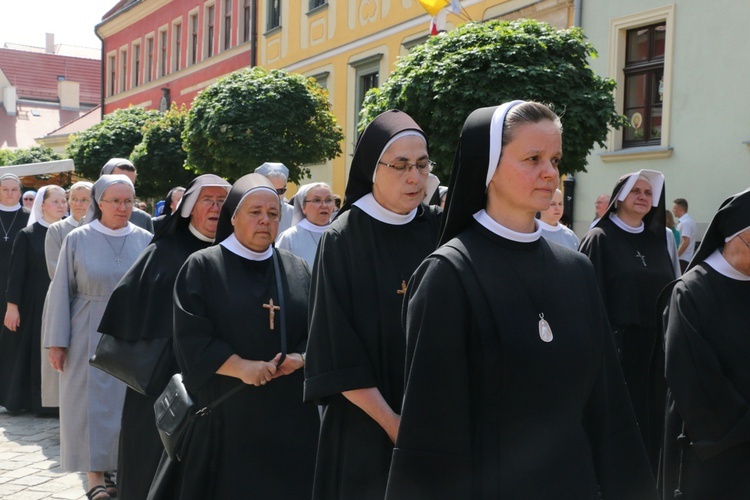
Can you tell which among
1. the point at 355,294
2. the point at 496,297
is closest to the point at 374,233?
the point at 355,294

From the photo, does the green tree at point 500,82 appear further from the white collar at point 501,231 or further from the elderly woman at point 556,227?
the white collar at point 501,231

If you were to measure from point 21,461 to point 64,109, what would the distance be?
2761 inches

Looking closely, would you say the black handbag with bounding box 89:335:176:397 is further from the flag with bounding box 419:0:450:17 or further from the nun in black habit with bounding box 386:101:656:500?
the flag with bounding box 419:0:450:17

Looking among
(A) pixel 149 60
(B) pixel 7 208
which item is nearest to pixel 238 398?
(B) pixel 7 208

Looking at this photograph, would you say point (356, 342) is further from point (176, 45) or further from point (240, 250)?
point (176, 45)

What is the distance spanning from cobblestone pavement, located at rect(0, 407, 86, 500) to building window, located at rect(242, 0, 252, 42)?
23.7 metres

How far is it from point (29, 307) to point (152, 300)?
4.82 metres

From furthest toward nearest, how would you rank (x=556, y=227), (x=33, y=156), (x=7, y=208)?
(x=33, y=156) → (x=7, y=208) → (x=556, y=227)

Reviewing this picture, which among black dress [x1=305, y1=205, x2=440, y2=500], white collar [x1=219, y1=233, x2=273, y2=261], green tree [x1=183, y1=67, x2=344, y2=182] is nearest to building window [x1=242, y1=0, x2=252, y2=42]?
green tree [x1=183, y1=67, x2=344, y2=182]

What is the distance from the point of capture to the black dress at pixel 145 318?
227 inches

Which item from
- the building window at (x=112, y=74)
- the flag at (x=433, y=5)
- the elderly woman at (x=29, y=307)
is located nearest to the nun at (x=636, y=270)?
the elderly woman at (x=29, y=307)

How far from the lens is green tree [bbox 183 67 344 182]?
18281 millimetres

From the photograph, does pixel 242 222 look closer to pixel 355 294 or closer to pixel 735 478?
pixel 355 294

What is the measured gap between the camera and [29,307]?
1009cm
